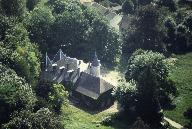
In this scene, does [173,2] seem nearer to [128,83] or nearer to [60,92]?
[128,83]

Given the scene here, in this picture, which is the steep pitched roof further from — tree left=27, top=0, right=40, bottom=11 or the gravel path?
tree left=27, top=0, right=40, bottom=11

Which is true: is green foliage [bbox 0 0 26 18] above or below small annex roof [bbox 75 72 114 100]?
above

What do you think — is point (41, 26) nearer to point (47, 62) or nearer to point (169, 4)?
point (47, 62)

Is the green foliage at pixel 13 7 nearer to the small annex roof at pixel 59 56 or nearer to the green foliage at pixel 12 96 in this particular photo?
the small annex roof at pixel 59 56

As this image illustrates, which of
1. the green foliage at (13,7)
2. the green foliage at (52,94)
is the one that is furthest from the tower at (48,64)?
the green foliage at (13,7)

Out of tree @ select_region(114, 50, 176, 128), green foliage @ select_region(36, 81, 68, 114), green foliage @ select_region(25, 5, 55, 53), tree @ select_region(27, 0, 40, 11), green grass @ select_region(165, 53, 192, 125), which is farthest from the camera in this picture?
tree @ select_region(27, 0, 40, 11)

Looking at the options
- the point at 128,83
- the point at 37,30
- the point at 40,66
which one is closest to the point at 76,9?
the point at 37,30

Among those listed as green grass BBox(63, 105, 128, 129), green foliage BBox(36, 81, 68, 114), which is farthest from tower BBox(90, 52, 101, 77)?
green foliage BBox(36, 81, 68, 114)
